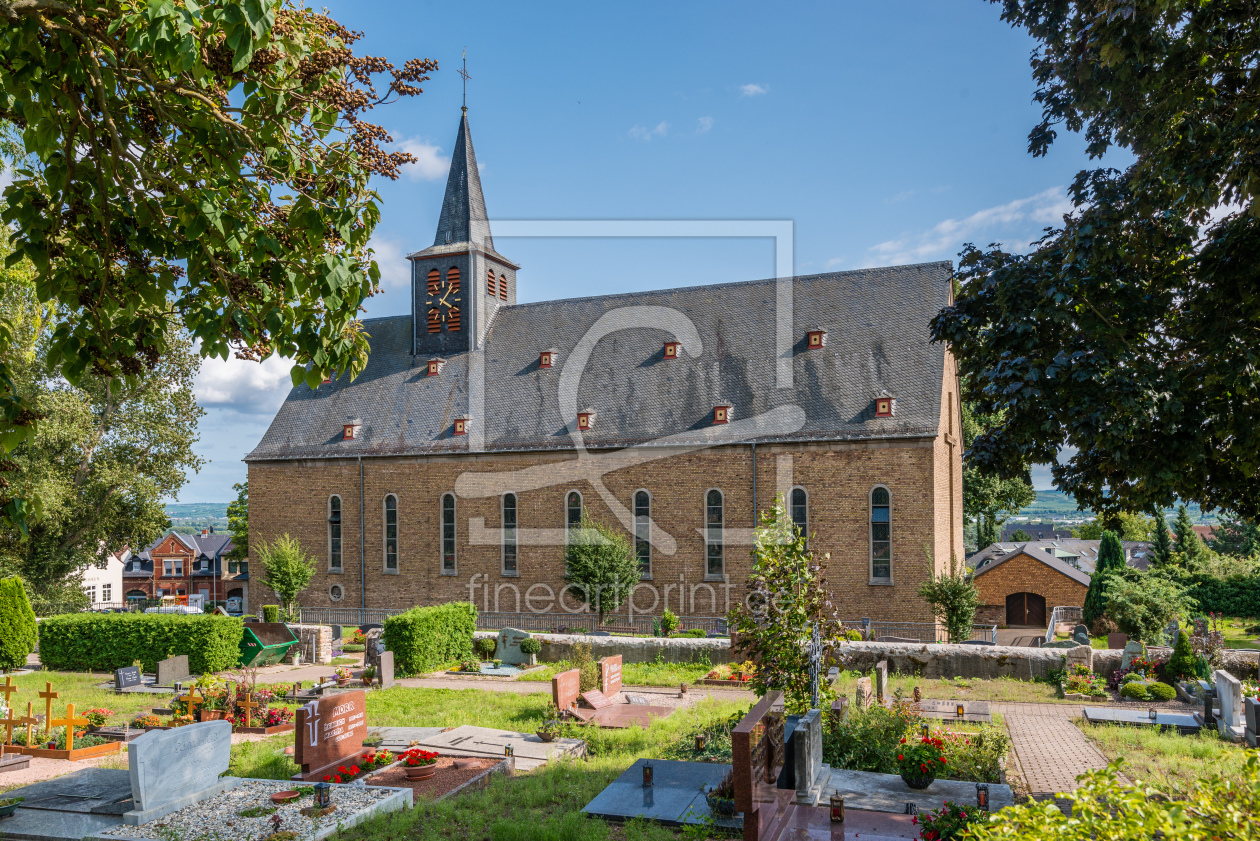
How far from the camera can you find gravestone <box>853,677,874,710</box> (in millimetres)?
14365

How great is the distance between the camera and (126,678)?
19.6 metres

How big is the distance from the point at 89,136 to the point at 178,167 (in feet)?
1.94

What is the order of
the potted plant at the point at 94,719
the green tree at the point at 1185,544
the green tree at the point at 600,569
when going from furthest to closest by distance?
the green tree at the point at 1185,544 → the green tree at the point at 600,569 → the potted plant at the point at 94,719

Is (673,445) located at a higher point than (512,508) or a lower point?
higher

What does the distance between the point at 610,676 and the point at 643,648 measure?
5633mm

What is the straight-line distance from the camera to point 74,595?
108 feet

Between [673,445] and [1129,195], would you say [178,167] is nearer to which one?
[1129,195]

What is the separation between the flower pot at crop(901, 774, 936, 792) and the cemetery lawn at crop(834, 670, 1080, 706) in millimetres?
5712

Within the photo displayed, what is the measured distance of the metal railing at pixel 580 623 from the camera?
26938 mm

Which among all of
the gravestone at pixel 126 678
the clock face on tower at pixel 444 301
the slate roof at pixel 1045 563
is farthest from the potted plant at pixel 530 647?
the slate roof at pixel 1045 563

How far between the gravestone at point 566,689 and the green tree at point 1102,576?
21509 millimetres

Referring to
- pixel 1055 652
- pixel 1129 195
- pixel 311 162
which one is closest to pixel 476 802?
pixel 311 162

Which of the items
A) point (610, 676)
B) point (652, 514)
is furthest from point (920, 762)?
point (652, 514)

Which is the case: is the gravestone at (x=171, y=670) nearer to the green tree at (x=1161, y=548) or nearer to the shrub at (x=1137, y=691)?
the shrub at (x=1137, y=691)
